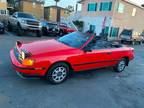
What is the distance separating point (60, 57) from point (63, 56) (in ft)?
0.34

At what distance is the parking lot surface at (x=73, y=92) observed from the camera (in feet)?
14.3

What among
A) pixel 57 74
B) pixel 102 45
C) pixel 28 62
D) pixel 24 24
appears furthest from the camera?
pixel 24 24

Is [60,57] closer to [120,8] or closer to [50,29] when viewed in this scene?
[50,29]

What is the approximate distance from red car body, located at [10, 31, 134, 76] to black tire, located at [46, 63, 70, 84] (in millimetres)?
121

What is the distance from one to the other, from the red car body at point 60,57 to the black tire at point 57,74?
0.40 ft

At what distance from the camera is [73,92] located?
16.7 ft

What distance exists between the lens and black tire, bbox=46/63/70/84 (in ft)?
17.0

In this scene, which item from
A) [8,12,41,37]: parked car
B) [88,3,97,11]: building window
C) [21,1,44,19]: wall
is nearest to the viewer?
[8,12,41,37]: parked car

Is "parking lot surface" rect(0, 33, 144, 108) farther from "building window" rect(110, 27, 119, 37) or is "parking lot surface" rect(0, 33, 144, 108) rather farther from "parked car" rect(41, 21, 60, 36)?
"building window" rect(110, 27, 119, 37)

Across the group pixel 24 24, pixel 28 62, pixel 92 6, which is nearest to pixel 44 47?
pixel 28 62

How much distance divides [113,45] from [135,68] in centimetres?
227

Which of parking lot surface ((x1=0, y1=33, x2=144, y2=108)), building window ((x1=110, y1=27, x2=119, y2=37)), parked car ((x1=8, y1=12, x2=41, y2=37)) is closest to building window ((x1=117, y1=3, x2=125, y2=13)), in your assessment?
building window ((x1=110, y1=27, x2=119, y2=37))

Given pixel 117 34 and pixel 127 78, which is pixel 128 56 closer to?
pixel 127 78

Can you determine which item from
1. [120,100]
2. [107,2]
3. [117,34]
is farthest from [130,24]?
[120,100]
